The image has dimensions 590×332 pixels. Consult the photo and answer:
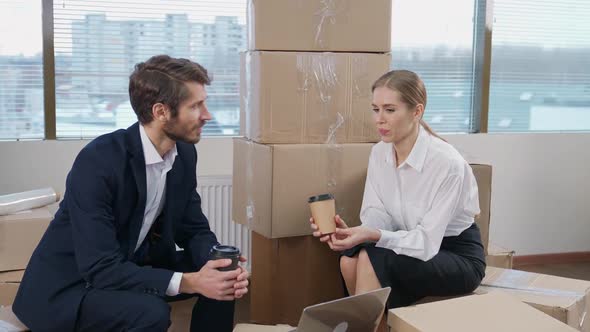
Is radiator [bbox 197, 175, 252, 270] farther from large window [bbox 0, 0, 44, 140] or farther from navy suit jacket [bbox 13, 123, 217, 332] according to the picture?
navy suit jacket [bbox 13, 123, 217, 332]

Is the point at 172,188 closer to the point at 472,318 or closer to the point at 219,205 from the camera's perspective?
the point at 472,318

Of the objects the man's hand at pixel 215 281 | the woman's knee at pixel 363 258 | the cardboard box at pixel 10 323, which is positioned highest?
the man's hand at pixel 215 281

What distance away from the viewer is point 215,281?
5.94 ft

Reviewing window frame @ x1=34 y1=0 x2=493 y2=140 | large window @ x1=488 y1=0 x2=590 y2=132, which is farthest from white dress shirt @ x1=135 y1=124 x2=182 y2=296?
large window @ x1=488 y1=0 x2=590 y2=132

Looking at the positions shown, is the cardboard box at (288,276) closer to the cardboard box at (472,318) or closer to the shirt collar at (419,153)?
the shirt collar at (419,153)

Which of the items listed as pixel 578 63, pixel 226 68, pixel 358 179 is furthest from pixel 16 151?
pixel 578 63

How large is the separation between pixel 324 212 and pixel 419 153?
41 cm

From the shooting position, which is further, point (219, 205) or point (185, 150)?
point (219, 205)

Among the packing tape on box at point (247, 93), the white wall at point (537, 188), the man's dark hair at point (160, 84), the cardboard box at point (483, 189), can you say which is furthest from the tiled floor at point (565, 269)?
the man's dark hair at point (160, 84)

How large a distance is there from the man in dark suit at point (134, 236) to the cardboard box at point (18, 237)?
540 mm

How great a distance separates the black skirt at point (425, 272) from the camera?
7.28 feet

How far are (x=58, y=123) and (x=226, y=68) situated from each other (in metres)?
0.81

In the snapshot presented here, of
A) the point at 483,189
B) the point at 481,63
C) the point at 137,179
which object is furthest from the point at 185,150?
the point at 481,63

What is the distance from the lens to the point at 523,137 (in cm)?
390
